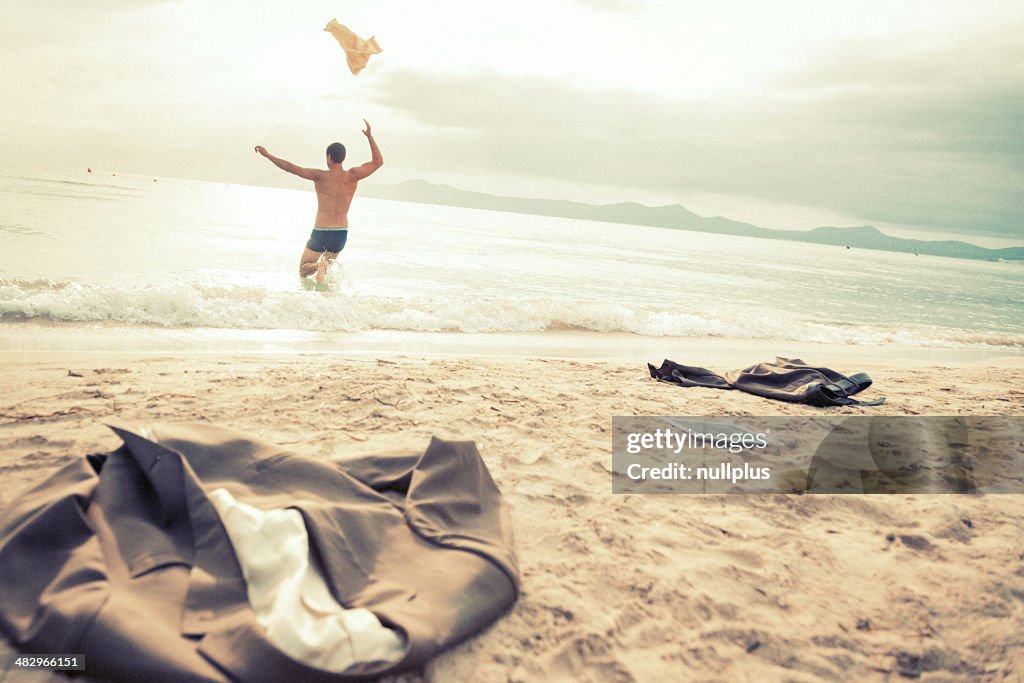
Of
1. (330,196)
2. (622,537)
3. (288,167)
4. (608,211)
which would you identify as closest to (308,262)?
(330,196)

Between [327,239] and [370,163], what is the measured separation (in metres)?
1.66

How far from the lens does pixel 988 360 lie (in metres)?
11.5

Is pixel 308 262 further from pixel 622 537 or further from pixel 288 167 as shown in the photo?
pixel 622 537

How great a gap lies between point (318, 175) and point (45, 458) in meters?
6.88

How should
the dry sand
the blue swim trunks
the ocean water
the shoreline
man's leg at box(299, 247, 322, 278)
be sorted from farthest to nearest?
1. man's leg at box(299, 247, 322, 278)
2. the blue swim trunks
3. the ocean water
4. the shoreline
5. the dry sand

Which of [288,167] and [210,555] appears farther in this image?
[288,167]

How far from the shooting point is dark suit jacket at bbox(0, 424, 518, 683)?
1.80 m

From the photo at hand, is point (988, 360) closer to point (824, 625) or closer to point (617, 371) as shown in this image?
point (617, 371)

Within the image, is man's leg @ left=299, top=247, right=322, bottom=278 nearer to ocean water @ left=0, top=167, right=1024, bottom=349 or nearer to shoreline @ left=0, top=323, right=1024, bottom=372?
ocean water @ left=0, top=167, right=1024, bottom=349

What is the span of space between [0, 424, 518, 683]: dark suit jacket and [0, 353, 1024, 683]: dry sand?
0.71 ft

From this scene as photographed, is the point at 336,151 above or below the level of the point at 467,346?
above

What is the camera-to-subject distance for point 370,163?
9.05 m

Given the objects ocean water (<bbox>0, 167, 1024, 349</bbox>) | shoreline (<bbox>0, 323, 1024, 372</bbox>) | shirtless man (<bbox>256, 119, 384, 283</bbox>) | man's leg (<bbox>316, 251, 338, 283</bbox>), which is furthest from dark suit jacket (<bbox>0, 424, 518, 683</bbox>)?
man's leg (<bbox>316, 251, 338, 283</bbox>)

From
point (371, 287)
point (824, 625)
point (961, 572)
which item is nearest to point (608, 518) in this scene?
point (824, 625)
